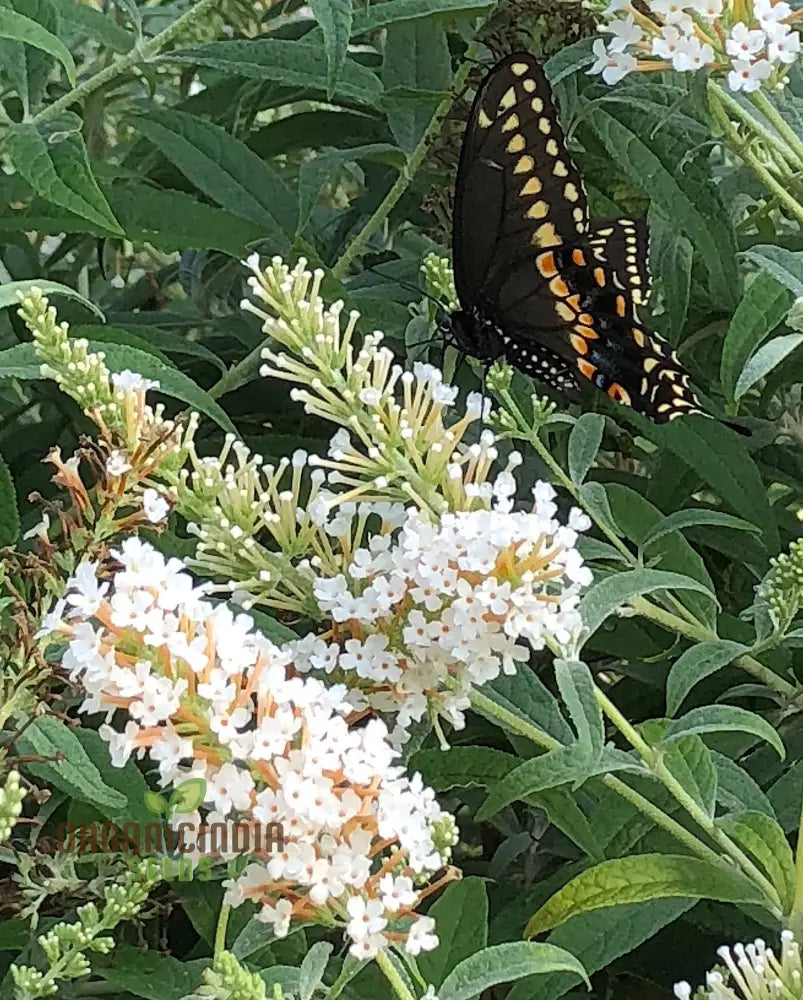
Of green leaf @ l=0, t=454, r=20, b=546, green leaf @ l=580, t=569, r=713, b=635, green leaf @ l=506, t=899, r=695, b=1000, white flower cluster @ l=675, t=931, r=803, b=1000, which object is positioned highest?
green leaf @ l=580, t=569, r=713, b=635

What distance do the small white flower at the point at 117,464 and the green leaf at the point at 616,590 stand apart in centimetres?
24

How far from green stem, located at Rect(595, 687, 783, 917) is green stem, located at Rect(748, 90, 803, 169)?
1.35 feet

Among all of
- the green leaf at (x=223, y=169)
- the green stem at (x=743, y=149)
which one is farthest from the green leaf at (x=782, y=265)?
the green leaf at (x=223, y=169)

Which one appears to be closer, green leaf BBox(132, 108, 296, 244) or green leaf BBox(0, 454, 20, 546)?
green leaf BBox(0, 454, 20, 546)

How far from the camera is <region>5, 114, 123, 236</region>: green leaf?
0.83 meters

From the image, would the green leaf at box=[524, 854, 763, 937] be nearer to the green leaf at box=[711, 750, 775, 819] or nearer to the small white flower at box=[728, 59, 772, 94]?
the green leaf at box=[711, 750, 775, 819]

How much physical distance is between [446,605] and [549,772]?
105 millimetres

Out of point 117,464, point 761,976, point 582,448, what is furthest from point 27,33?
point 761,976

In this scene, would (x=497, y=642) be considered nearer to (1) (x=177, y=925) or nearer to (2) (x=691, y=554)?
(2) (x=691, y=554)

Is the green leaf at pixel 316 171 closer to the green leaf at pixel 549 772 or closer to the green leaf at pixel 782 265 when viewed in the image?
the green leaf at pixel 782 265

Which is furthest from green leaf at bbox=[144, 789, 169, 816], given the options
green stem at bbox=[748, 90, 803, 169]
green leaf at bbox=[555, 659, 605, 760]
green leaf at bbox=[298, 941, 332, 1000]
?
green stem at bbox=[748, 90, 803, 169]

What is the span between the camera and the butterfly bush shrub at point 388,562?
577 millimetres

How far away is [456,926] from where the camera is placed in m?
0.74

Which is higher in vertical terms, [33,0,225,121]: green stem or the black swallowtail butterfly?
[33,0,225,121]: green stem
